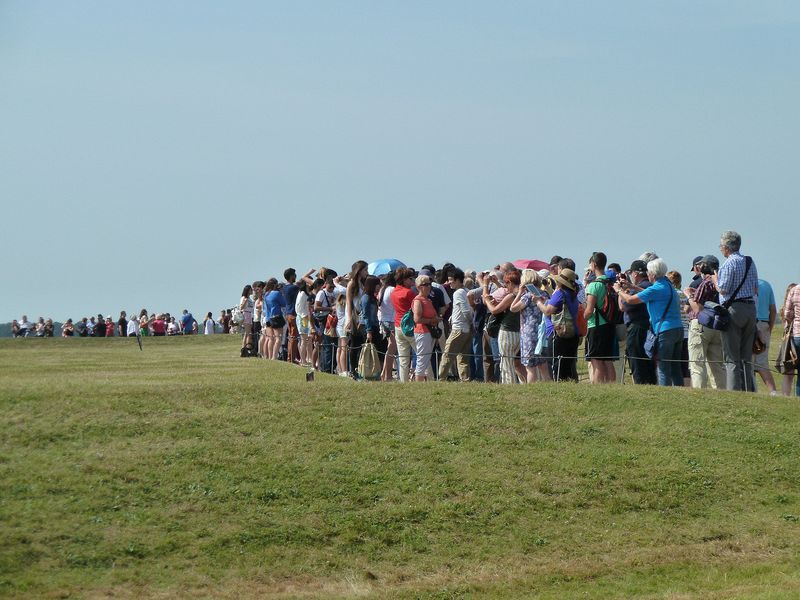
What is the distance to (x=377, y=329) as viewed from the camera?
1995 centimetres

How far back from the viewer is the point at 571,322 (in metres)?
17.1

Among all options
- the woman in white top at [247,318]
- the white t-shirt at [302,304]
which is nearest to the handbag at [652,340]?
the white t-shirt at [302,304]

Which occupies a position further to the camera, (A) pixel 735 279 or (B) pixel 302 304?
(B) pixel 302 304

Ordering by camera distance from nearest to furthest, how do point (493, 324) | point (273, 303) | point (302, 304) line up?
point (493, 324)
point (302, 304)
point (273, 303)

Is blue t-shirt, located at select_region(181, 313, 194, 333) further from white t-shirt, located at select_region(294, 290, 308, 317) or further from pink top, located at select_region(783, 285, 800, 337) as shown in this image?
pink top, located at select_region(783, 285, 800, 337)

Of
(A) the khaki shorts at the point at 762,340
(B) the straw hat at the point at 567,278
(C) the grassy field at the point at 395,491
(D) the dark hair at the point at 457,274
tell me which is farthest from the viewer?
(D) the dark hair at the point at 457,274

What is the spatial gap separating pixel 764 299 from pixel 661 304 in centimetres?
220

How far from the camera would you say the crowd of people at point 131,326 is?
55438mm

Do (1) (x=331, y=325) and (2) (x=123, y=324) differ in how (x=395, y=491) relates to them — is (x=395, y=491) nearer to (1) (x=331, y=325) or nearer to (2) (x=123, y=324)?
(1) (x=331, y=325)

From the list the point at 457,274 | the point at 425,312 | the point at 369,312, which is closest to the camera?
the point at 425,312

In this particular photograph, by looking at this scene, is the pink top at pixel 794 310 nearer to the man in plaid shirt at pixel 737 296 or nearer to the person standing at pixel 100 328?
the man in plaid shirt at pixel 737 296

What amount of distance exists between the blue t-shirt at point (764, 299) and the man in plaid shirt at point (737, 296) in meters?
0.97

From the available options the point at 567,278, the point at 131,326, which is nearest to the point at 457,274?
the point at 567,278

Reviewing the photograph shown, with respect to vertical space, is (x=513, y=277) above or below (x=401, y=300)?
above
